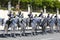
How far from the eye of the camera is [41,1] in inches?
2712

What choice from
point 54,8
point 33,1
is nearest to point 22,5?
point 33,1

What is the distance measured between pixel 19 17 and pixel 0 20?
42.8 ft

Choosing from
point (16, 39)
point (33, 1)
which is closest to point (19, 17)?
point (16, 39)

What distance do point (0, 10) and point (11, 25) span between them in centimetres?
2491

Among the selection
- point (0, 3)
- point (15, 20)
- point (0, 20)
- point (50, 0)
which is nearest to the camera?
point (15, 20)

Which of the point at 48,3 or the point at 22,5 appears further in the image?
the point at 48,3

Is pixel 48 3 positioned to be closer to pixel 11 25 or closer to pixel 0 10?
pixel 0 10

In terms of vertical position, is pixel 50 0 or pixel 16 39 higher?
pixel 50 0

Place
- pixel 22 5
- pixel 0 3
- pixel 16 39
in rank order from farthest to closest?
1. pixel 22 5
2. pixel 0 3
3. pixel 16 39

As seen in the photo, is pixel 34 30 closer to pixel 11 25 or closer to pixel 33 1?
pixel 11 25

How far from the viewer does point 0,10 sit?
4791 cm

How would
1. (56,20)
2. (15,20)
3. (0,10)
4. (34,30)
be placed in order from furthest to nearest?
(0,10) < (56,20) < (34,30) < (15,20)

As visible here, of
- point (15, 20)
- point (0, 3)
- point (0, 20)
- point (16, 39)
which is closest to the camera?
point (16, 39)

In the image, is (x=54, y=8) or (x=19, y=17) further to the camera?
(x=54, y=8)
